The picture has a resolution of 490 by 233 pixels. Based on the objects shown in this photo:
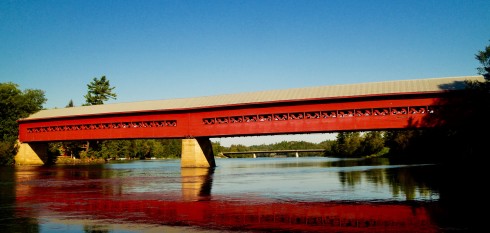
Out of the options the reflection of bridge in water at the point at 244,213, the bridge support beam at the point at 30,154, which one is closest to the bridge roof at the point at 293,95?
the bridge support beam at the point at 30,154

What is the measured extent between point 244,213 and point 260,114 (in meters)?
27.4

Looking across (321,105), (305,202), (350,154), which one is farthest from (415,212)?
(350,154)

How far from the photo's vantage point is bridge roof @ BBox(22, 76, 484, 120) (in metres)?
33.2

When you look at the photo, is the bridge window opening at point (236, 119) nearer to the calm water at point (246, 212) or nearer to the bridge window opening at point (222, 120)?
the bridge window opening at point (222, 120)

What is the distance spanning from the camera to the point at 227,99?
40719 mm

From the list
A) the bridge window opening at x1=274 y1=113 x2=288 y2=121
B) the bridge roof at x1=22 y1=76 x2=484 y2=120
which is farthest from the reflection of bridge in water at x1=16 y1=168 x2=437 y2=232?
the bridge roof at x1=22 y1=76 x2=484 y2=120

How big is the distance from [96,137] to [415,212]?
4040 centimetres

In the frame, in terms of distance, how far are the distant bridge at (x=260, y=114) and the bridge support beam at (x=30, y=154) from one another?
4618mm

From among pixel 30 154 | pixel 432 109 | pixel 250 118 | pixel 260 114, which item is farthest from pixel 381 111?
pixel 30 154

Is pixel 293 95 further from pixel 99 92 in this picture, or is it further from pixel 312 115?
pixel 99 92

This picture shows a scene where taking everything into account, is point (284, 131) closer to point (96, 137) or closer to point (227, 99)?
point (227, 99)

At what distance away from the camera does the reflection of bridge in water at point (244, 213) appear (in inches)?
327

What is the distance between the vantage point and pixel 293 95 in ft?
125

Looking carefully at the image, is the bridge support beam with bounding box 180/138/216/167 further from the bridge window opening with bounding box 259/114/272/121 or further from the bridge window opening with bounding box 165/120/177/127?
the bridge window opening with bounding box 259/114/272/121
